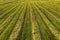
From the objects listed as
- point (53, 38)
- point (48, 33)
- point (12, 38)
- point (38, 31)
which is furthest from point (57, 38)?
point (12, 38)

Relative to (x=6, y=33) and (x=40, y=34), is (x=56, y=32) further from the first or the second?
(x=6, y=33)

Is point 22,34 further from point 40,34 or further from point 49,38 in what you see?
point 49,38

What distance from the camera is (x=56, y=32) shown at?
13.9 m

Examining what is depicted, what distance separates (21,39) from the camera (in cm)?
1297

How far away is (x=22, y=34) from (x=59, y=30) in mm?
3651

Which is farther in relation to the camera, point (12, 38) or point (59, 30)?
point (59, 30)

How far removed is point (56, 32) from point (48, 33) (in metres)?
0.77

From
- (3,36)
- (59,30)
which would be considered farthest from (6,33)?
(59,30)

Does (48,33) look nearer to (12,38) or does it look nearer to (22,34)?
(22,34)

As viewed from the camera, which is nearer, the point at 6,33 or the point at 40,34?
the point at 40,34

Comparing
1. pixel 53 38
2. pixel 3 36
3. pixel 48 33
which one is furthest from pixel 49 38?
pixel 3 36

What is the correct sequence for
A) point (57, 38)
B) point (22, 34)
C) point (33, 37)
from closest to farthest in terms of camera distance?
point (57, 38) < point (33, 37) < point (22, 34)

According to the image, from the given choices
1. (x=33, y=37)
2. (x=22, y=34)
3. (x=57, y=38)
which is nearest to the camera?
(x=57, y=38)

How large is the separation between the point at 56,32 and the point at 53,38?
1646 millimetres
